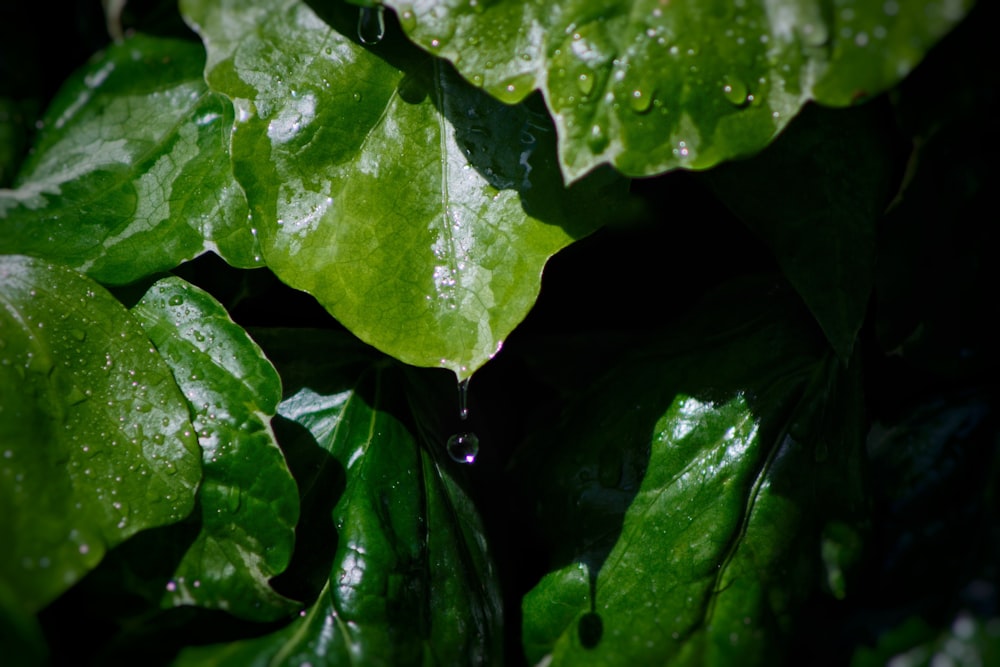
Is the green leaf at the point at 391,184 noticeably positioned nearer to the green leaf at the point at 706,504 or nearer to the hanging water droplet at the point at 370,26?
the hanging water droplet at the point at 370,26

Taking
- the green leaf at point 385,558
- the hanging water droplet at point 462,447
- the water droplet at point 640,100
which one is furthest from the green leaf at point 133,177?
the water droplet at point 640,100

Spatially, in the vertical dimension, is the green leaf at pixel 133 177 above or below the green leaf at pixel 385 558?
above

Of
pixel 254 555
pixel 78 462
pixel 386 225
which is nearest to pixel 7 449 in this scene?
pixel 78 462

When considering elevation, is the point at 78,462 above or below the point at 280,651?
above

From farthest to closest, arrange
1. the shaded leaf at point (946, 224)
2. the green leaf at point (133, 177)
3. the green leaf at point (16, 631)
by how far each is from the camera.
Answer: the green leaf at point (133, 177) < the shaded leaf at point (946, 224) < the green leaf at point (16, 631)

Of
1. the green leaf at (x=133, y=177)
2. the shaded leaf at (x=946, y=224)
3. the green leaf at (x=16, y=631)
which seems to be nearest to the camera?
the green leaf at (x=16, y=631)

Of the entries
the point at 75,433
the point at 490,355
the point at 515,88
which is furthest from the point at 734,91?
the point at 75,433

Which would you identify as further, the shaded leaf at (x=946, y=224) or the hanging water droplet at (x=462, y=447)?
the hanging water droplet at (x=462, y=447)

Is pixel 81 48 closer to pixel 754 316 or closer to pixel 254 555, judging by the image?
pixel 254 555
